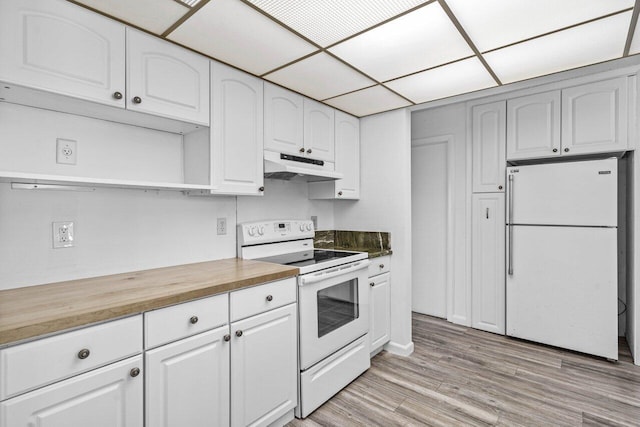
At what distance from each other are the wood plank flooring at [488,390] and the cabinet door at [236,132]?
1.50m

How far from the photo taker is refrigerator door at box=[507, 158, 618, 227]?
252 centimetres

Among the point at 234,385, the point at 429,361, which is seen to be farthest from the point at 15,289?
the point at 429,361

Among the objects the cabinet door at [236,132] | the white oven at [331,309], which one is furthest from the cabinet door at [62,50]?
the white oven at [331,309]

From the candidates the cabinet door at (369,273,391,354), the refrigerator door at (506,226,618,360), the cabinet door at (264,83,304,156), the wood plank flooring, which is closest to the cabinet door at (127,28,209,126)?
the cabinet door at (264,83,304,156)

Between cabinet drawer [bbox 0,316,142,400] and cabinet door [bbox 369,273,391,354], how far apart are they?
1.78 meters

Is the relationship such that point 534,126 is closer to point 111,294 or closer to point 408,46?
point 408,46

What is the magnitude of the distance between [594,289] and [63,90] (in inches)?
146

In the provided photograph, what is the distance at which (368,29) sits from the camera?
1602mm

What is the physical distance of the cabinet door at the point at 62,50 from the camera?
1218 mm

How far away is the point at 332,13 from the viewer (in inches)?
57.8

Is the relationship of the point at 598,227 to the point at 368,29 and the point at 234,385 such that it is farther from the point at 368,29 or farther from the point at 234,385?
the point at 234,385

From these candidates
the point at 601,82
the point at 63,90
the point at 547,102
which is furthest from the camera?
the point at 547,102

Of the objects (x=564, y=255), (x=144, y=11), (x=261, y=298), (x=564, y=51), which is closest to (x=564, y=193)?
(x=564, y=255)

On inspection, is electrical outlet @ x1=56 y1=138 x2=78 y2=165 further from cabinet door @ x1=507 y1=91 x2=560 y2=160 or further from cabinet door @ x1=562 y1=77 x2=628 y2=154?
cabinet door @ x1=562 y1=77 x2=628 y2=154
